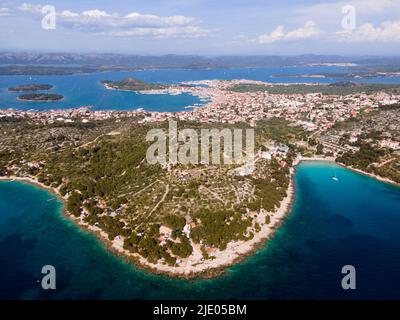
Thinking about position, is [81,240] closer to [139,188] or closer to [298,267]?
[139,188]

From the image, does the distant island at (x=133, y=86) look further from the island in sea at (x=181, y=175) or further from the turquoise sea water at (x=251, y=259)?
the turquoise sea water at (x=251, y=259)

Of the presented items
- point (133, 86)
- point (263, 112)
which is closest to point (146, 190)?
point (263, 112)

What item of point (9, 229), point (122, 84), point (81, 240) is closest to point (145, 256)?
point (81, 240)

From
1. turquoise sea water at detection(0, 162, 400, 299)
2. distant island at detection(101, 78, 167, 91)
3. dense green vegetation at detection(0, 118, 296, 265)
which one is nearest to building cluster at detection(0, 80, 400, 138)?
dense green vegetation at detection(0, 118, 296, 265)

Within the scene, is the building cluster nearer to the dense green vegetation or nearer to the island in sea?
the island in sea

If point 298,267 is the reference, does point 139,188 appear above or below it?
above

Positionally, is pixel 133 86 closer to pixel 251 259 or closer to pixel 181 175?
pixel 181 175

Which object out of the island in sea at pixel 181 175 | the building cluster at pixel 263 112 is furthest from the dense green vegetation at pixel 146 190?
the building cluster at pixel 263 112
